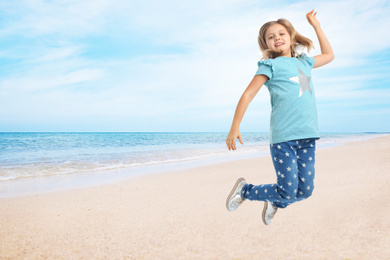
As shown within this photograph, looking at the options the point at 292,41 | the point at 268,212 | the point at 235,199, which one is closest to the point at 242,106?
the point at 292,41

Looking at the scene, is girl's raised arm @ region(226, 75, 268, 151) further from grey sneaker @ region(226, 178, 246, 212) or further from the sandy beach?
the sandy beach

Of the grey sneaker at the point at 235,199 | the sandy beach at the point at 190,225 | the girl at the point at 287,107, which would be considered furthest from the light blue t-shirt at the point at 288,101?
the sandy beach at the point at 190,225

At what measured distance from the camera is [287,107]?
239cm

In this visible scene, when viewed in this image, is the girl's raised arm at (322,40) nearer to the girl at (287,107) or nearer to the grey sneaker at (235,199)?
the girl at (287,107)

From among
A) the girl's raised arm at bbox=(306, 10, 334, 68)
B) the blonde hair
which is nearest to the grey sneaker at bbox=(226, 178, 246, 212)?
the blonde hair

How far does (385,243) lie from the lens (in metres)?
3.10

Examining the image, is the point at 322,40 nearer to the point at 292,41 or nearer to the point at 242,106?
the point at 292,41

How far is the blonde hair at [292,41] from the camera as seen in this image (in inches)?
102

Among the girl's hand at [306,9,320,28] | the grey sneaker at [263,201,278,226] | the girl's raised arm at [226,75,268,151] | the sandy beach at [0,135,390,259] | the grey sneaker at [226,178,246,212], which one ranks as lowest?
the sandy beach at [0,135,390,259]

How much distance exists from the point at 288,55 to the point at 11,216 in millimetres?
3841

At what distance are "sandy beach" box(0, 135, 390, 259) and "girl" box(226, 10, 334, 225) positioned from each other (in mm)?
823

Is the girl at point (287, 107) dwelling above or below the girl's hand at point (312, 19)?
below

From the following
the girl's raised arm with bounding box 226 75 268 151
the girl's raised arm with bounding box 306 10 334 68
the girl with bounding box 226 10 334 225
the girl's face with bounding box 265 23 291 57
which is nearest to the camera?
the girl's raised arm with bounding box 226 75 268 151

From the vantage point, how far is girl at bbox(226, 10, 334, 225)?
234 cm
